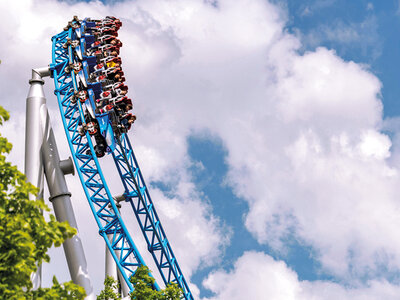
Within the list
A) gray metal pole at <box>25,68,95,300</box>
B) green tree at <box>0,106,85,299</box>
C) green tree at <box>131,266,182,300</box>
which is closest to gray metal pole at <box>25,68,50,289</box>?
gray metal pole at <box>25,68,95,300</box>

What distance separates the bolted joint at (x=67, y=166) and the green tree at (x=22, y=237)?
47.7ft

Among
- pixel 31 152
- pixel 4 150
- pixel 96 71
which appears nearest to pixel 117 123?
pixel 96 71

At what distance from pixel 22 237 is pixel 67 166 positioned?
1608cm

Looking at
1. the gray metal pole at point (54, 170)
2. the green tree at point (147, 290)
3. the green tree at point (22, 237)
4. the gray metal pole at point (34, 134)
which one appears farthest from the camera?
the gray metal pole at point (34, 134)

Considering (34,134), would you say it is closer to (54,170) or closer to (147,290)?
(54,170)

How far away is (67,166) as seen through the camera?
26469 mm

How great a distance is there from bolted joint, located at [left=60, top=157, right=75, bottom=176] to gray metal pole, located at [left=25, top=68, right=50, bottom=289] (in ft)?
3.16

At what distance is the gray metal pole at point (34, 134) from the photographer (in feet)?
83.6

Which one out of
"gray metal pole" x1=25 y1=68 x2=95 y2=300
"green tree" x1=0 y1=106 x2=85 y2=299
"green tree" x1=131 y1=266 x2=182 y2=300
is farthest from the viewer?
"green tree" x1=131 y1=266 x2=182 y2=300

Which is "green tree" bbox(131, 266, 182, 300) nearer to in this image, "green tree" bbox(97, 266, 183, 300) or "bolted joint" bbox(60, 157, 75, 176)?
"green tree" bbox(97, 266, 183, 300)

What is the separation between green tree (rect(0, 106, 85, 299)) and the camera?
35.1ft

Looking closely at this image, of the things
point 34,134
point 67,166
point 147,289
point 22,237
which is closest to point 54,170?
point 67,166

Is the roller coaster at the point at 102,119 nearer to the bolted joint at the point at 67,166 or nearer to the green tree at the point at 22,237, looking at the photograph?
the bolted joint at the point at 67,166

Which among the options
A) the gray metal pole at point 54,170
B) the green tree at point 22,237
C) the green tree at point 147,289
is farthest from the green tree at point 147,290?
the green tree at point 22,237
